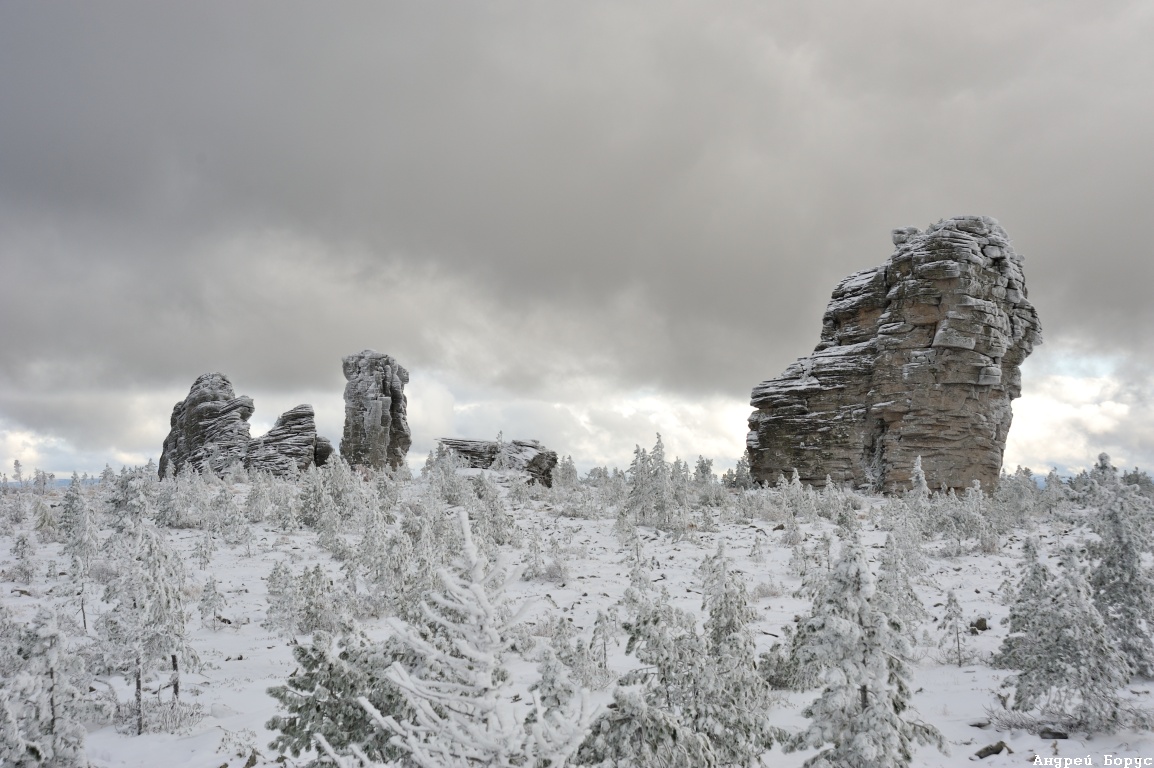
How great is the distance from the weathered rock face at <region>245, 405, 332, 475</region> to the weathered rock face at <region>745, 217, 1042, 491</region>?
3442 centimetres

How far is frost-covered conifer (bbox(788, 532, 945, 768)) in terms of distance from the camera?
5.60 m

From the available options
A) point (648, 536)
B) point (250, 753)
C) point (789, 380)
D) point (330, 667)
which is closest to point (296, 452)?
point (648, 536)

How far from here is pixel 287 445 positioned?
46969 millimetres

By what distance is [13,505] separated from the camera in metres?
23.7

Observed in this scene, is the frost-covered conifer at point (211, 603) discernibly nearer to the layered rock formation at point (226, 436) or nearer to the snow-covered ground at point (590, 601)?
the snow-covered ground at point (590, 601)

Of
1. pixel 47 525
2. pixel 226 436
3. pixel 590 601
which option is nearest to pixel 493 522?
pixel 590 601

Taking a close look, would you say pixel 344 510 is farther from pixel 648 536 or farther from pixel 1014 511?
pixel 1014 511

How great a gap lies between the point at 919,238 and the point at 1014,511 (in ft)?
74.0

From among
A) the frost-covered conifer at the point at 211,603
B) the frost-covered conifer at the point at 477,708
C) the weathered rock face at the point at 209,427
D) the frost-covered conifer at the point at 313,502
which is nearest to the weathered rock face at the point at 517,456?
the frost-covered conifer at the point at 313,502

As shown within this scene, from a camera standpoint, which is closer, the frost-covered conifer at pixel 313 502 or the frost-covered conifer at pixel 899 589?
the frost-covered conifer at pixel 899 589

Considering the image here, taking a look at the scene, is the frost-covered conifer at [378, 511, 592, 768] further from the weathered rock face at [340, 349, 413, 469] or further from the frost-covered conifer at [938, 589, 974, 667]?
the weathered rock face at [340, 349, 413, 469]

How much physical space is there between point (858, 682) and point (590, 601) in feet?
35.8

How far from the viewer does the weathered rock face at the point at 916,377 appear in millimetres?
39062

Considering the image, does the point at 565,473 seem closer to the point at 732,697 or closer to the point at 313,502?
the point at 313,502
